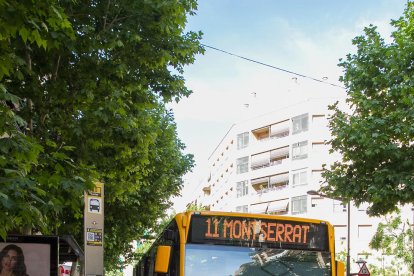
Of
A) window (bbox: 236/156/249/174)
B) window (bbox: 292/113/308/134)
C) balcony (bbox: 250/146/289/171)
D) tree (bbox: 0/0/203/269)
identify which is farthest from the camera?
window (bbox: 236/156/249/174)

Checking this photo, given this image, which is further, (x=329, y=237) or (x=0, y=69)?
(x=329, y=237)

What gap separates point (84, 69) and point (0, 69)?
5.56 metres

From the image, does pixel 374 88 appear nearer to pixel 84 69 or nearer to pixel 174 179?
pixel 174 179

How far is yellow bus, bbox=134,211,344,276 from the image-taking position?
946 cm

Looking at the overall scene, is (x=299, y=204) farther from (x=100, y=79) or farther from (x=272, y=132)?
(x=100, y=79)

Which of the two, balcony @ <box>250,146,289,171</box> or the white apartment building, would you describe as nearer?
the white apartment building

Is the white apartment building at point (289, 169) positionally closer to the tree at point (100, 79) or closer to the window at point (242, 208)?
the window at point (242, 208)

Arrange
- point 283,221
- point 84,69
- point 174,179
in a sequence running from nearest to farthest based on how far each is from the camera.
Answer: point 283,221 → point 84,69 → point 174,179

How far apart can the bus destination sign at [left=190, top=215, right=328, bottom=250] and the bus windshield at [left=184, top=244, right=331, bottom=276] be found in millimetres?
113

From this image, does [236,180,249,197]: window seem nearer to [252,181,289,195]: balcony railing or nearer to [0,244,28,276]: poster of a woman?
[252,181,289,195]: balcony railing

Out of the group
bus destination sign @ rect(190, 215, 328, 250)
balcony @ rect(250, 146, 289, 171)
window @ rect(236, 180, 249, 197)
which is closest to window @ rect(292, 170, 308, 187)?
balcony @ rect(250, 146, 289, 171)

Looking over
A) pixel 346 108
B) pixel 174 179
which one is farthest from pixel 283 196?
pixel 174 179

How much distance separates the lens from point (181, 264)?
9344 mm

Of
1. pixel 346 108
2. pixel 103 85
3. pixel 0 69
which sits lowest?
pixel 0 69
